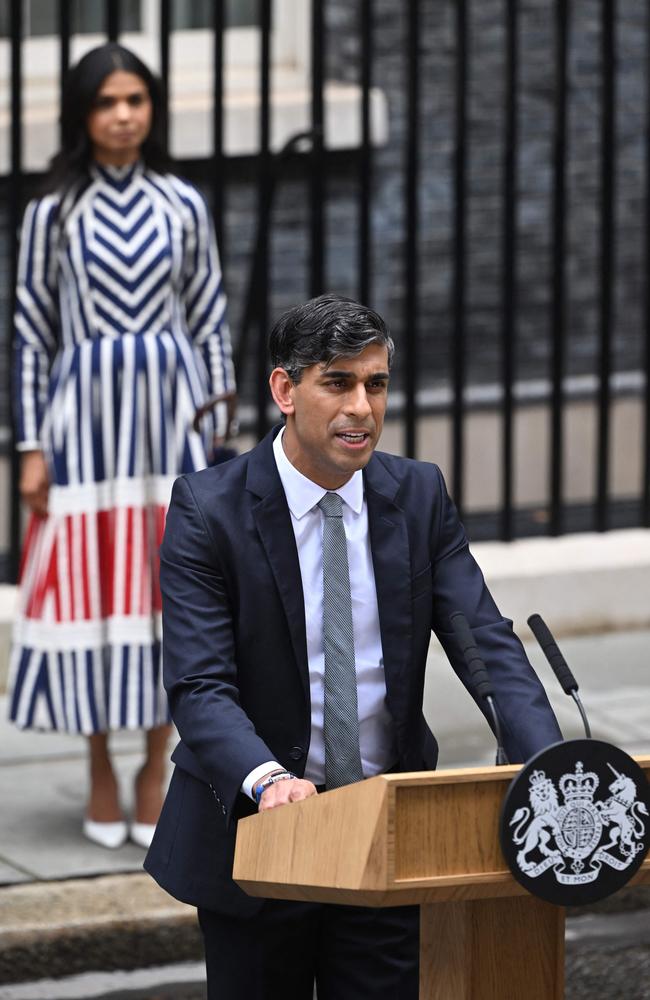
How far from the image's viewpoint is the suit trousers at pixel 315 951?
3707mm

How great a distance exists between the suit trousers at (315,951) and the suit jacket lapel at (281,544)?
16.5 inches

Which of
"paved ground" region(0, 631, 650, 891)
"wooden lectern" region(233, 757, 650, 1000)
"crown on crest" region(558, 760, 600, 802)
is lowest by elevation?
"paved ground" region(0, 631, 650, 891)

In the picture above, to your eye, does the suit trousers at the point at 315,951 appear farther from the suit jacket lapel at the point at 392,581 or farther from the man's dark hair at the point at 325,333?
the man's dark hair at the point at 325,333

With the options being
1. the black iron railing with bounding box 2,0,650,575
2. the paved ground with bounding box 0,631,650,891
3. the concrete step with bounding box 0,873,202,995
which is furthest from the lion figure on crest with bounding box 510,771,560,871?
the black iron railing with bounding box 2,0,650,575

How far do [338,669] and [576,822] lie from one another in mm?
694

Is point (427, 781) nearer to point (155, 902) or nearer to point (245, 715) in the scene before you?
point (245, 715)

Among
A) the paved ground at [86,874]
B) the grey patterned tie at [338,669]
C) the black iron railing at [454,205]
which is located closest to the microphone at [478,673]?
the grey patterned tie at [338,669]

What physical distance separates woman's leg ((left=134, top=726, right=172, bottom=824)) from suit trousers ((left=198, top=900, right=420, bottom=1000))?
88.0 inches

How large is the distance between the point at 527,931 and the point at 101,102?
3206 millimetres

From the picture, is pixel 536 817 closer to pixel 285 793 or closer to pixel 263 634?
pixel 285 793

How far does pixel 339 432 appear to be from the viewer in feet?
11.4

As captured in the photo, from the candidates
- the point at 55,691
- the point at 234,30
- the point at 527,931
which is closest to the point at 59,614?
the point at 55,691

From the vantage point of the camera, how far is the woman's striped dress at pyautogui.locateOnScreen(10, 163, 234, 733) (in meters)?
5.88

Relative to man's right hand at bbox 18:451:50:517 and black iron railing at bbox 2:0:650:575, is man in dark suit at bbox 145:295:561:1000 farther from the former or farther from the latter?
black iron railing at bbox 2:0:650:575
